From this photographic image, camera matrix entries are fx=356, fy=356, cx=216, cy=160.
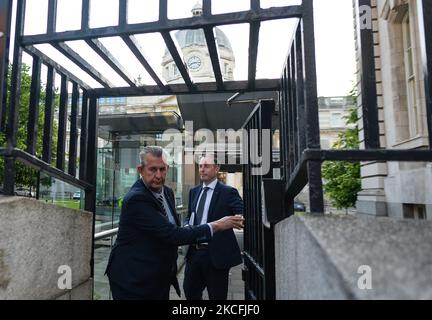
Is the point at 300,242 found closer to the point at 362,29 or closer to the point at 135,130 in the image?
the point at 362,29

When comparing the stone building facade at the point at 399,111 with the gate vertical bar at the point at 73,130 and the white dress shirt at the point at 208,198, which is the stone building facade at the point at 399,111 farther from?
the gate vertical bar at the point at 73,130

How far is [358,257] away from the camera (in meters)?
1.04

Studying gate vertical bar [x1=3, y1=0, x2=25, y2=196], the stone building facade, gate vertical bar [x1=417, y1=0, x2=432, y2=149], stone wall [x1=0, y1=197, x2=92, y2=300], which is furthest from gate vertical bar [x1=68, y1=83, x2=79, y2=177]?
the stone building facade

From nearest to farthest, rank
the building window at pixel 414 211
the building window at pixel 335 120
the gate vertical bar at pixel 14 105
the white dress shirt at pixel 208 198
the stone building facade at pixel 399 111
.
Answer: the gate vertical bar at pixel 14 105, the white dress shirt at pixel 208 198, the building window at pixel 414 211, the stone building facade at pixel 399 111, the building window at pixel 335 120

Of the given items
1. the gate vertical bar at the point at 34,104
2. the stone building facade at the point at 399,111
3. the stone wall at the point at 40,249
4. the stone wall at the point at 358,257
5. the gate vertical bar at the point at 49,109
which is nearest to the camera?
the stone wall at the point at 358,257

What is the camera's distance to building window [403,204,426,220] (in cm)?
724

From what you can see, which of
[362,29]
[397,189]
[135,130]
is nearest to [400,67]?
[397,189]

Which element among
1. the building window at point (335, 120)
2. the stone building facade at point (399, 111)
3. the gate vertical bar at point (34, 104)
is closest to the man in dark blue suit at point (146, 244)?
the gate vertical bar at point (34, 104)

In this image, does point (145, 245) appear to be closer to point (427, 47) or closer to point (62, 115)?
point (62, 115)

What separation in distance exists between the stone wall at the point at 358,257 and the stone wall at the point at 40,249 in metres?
1.31

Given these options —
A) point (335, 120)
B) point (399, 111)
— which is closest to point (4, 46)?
point (399, 111)

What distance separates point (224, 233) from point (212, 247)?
0.19 m

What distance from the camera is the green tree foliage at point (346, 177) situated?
14.9m

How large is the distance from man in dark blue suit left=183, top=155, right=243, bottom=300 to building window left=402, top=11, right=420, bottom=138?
5.81 m
